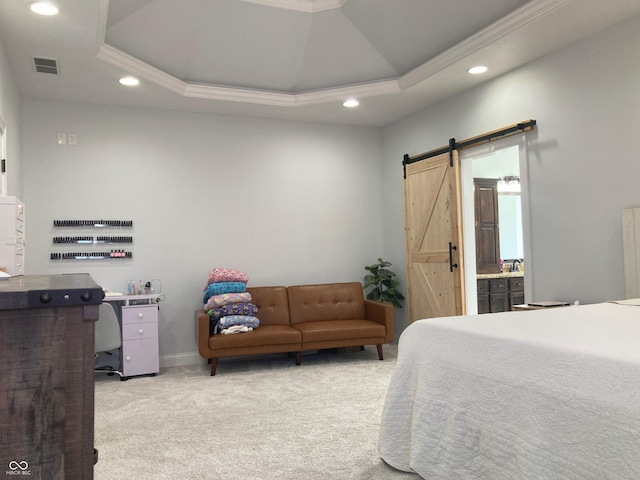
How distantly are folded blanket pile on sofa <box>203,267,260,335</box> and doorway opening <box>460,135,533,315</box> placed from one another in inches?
93.2

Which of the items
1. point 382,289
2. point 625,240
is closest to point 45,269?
point 382,289

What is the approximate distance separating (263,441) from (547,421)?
6.32 feet

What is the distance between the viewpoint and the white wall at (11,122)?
3.97 m

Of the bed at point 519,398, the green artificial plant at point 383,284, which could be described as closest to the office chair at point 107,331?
the green artificial plant at point 383,284

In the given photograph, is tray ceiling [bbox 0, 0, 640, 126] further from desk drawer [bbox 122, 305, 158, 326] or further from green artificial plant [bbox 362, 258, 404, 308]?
desk drawer [bbox 122, 305, 158, 326]

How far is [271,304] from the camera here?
579 cm

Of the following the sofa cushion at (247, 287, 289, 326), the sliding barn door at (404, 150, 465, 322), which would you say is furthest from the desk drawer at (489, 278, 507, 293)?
the sofa cushion at (247, 287, 289, 326)

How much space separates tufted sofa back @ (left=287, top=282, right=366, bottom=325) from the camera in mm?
5891

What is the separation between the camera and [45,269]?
519 cm

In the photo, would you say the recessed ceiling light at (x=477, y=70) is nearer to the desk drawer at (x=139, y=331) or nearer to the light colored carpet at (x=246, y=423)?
the light colored carpet at (x=246, y=423)

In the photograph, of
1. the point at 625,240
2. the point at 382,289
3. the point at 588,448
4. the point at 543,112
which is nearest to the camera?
the point at 588,448

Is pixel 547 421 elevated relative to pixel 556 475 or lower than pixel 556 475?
elevated

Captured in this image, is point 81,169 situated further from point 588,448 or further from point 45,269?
point 588,448

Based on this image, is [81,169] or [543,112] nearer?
[543,112]
